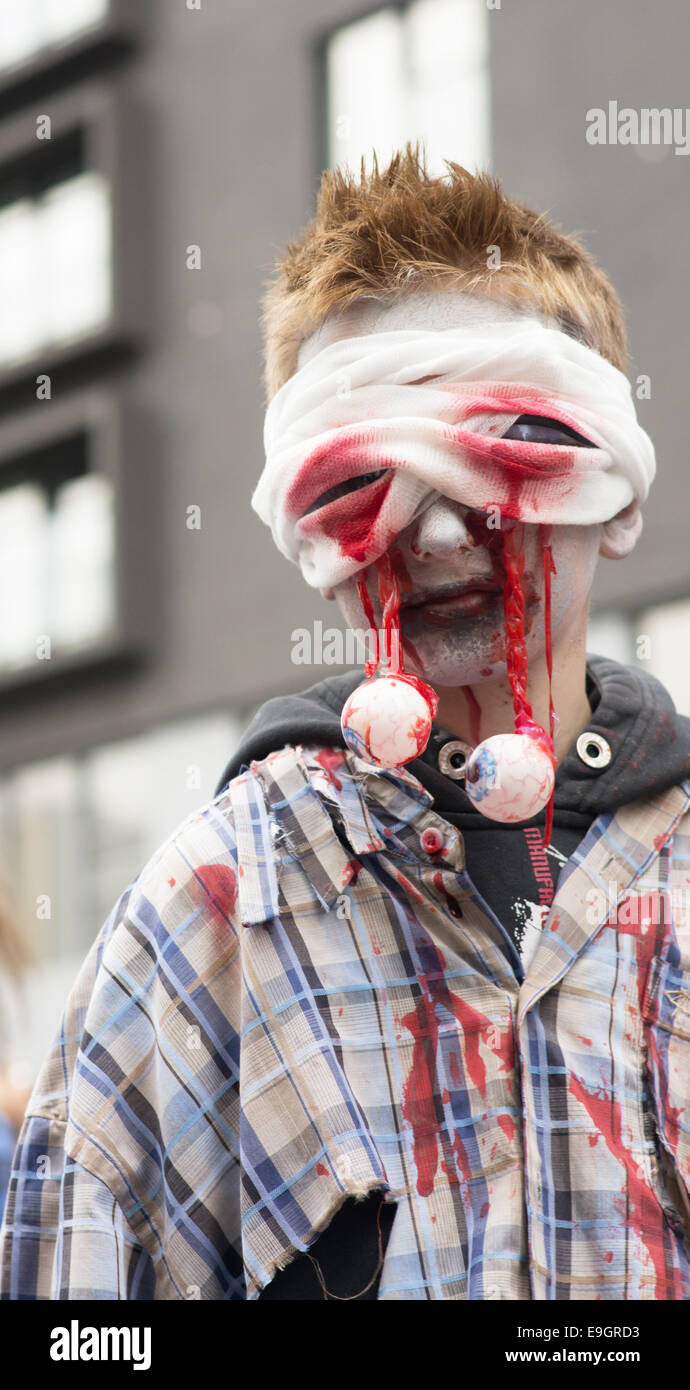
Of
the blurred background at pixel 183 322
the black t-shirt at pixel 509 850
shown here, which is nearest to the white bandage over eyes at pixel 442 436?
the black t-shirt at pixel 509 850

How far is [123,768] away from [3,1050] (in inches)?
332

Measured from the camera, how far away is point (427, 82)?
8.54 m

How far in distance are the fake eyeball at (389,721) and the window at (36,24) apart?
12.7 meters

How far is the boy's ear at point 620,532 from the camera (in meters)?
2.32

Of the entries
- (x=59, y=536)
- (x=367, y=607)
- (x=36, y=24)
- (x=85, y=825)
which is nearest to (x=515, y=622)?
(x=367, y=607)

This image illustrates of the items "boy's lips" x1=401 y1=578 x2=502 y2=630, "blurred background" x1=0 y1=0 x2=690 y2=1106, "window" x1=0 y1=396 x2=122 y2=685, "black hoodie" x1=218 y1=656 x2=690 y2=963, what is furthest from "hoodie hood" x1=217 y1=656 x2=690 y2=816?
"window" x1=0 y1=396 x2=122 y2=685

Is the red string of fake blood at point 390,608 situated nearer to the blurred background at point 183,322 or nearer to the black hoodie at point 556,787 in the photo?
the black hoodie at point 556,787

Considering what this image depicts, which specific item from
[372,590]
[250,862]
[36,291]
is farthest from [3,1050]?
[36,291]

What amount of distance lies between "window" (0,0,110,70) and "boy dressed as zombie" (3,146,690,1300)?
40.4 feet

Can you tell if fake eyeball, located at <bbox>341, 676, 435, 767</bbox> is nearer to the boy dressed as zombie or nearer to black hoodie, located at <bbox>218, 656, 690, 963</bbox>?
the boy dressed as zombie

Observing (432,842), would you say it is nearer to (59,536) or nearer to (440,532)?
(440,532)

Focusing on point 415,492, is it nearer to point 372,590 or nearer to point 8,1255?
point 372,590

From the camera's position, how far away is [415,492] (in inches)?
82.9

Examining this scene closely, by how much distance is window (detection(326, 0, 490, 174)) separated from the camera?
8.45m
